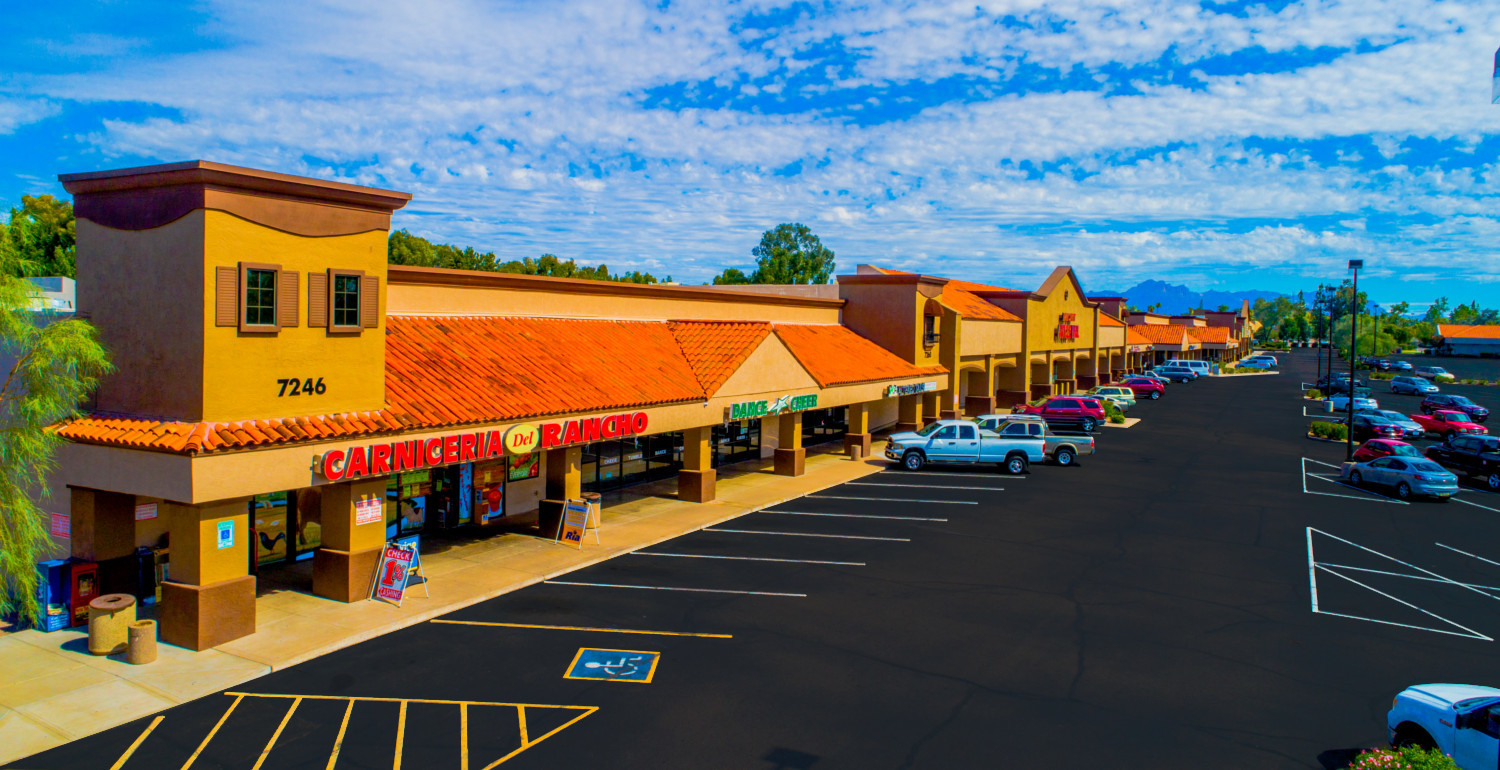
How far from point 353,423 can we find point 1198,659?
15458 mm

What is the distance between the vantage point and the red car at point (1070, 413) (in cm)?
4491

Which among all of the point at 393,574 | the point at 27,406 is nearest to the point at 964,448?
the point at 393,574

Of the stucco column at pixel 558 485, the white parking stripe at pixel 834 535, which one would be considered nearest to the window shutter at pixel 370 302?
the stucco column at pixel 558 485

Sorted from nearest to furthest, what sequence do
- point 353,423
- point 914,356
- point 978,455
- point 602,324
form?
point 353,423
point 602,324
point 978,455
point 914,356

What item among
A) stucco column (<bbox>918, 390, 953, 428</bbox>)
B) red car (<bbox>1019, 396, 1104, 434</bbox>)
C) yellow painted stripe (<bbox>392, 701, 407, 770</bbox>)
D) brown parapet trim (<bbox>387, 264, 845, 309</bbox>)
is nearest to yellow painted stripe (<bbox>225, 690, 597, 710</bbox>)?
yellow painted stripe (<bbox>392, 701, 407, 770</bbox>)

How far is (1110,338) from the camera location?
247 feet

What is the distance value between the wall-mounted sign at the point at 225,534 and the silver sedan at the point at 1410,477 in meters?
34.6

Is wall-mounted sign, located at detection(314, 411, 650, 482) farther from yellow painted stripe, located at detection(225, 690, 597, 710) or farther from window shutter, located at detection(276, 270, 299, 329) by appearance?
yellow painted stripe, located at detection(225, 690, 597, 710)

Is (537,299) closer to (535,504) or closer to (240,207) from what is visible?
(535,504)

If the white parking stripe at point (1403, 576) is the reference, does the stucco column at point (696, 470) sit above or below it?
above

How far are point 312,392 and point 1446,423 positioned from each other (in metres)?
54.8

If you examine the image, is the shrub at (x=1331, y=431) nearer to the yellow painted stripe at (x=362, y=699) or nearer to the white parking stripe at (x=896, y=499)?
the white parking stripe at (x=896, y=499)

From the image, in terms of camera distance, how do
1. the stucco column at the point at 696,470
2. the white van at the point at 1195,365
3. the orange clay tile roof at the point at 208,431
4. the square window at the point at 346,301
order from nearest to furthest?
the orange clay tile roof at the point at 208,431 → the square window at the point at 346,301 → the stucco column at the point at 696,470 → the white van at the point at 1195,365

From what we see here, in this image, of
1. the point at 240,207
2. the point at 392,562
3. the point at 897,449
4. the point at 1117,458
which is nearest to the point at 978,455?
the point at 897,449
